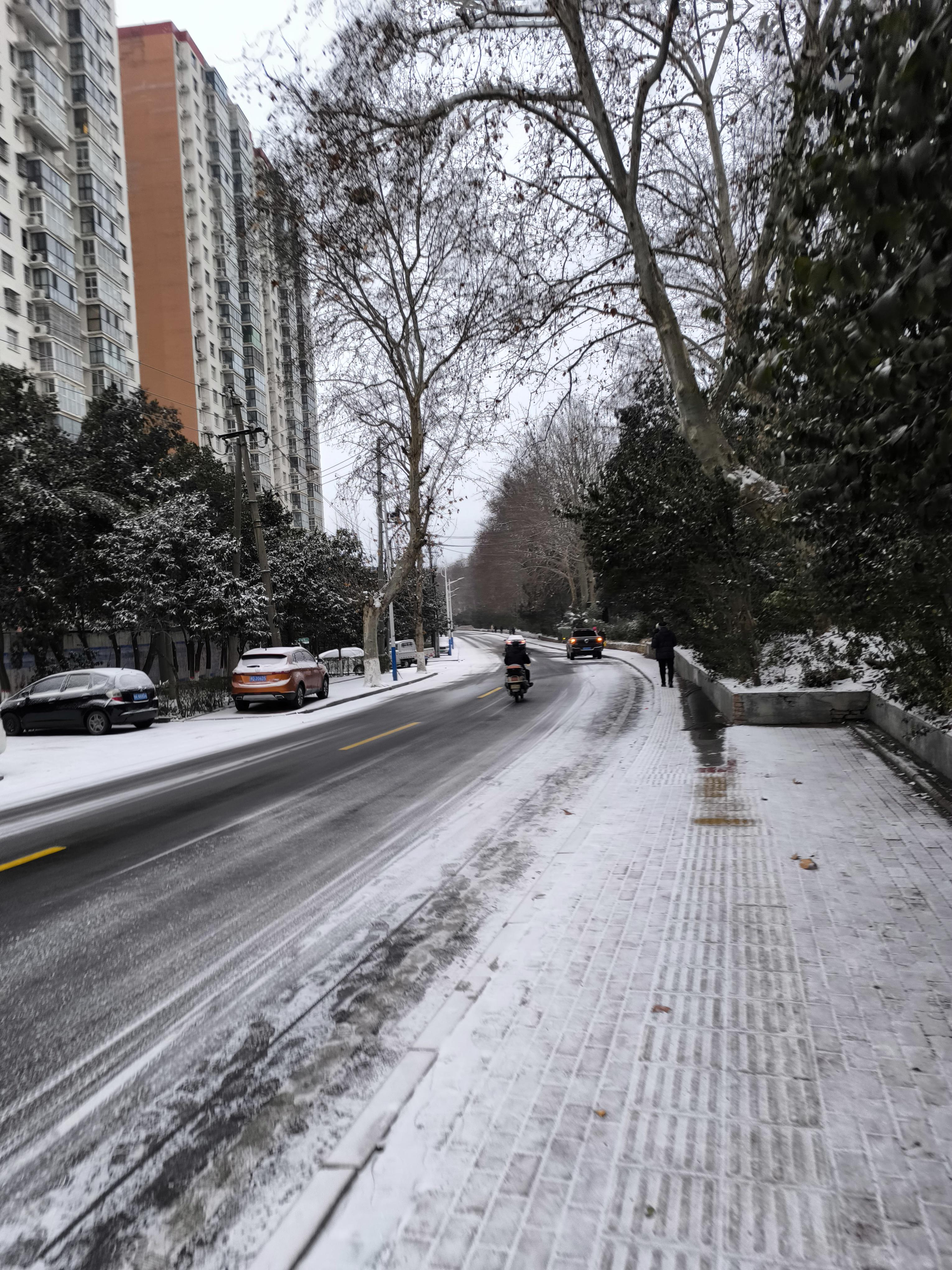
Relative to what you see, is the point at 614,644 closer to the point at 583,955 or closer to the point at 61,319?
the point at 61,319

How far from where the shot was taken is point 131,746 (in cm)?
1655

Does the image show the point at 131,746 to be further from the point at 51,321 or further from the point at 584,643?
the point at 51,321

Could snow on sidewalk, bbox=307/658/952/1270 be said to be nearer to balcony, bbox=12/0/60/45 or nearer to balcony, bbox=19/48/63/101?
balcony, bbox=19/48/63/101

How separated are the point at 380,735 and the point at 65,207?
5266cm

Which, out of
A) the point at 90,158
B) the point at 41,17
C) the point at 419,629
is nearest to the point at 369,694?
the point at 419,629

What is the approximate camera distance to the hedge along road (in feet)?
10.5

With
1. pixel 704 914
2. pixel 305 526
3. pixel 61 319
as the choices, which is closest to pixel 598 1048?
pixel 704 914

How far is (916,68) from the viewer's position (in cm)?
234

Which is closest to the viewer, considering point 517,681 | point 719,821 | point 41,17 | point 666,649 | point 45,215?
point 719,821

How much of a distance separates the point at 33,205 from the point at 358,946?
57480mm

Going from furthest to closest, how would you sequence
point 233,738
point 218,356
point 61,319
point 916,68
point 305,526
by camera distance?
1. point 305,526
2. point 218,356
3. point 61,319
4. point 233,738
5. point 916,68

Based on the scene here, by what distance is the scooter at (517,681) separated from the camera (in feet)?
64.6

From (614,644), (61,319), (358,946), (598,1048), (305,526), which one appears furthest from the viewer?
(305,526)

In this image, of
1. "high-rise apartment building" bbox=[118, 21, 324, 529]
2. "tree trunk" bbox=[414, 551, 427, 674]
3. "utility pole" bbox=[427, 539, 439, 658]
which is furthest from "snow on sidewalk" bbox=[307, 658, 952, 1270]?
"high-rise apartment building" bbox=[118, 21, 324, 529]
